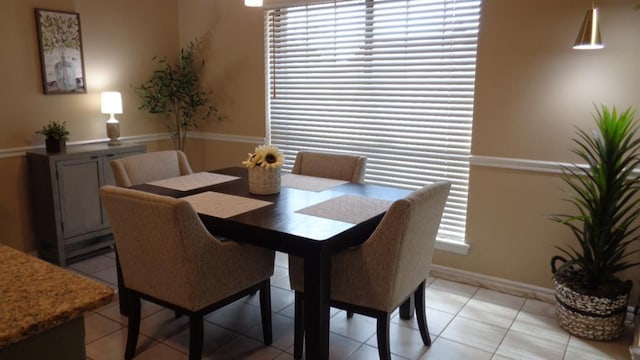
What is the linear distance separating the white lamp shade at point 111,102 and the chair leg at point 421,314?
2.97 meters

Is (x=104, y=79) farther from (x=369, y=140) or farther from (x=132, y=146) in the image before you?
(x=369, y=140)

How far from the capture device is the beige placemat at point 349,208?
91.7 inches

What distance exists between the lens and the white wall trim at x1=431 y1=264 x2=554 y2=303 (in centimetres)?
325

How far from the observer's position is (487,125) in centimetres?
330

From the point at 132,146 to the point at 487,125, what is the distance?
9.31 ft

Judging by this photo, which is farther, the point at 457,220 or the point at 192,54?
the point at 192,54

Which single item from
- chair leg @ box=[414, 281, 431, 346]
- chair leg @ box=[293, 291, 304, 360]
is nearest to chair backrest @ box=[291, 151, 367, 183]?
chair leg @ box=[414, 281, 431, 346]

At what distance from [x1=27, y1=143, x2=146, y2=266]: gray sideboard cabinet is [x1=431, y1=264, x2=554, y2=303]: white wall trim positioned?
2.72 meters

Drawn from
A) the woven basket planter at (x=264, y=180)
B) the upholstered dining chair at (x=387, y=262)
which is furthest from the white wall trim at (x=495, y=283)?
the woven basket planter at (x=264, y=180)

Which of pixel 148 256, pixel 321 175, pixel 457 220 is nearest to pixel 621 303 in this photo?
pixel 457 220

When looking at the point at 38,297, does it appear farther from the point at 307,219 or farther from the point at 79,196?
the point at 79,196

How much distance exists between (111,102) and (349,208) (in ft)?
8.60

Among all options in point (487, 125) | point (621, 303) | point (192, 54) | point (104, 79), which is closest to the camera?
point (621, 303)

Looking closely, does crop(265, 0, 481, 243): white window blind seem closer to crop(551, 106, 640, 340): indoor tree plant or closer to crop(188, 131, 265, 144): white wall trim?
crop(188, 131, 265, 144): white wall trim
